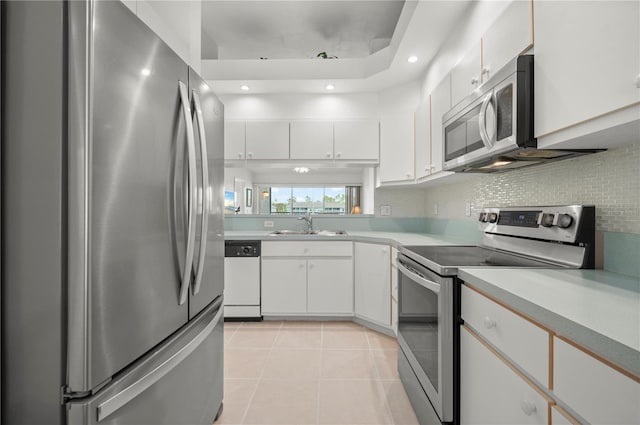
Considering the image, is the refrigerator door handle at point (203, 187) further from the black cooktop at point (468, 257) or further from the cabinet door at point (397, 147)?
the cabinet door at point (397, 147)

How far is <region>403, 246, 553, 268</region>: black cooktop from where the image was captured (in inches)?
54.1

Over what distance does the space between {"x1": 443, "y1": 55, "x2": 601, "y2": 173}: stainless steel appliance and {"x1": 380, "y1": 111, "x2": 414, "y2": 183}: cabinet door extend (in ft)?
3.20

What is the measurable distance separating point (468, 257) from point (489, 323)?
605mm

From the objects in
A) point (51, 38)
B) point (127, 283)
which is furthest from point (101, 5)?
point (127, 283)

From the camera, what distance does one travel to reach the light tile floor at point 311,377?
1.67 meters

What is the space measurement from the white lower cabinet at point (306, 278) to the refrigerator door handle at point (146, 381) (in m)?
1.70

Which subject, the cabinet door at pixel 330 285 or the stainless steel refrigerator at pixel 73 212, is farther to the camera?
the cabinet door at pixel 330 285

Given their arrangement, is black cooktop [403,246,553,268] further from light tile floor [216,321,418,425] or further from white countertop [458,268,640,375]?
light tile floor [216,321,418,425]

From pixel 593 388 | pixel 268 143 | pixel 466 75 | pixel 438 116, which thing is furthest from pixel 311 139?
pixel 593 388

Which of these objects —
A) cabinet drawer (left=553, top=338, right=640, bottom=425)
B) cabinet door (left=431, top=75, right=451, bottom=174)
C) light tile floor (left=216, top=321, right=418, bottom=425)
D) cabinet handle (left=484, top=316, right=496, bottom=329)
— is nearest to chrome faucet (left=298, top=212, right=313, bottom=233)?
light tile floor (left=216, top=321, right=418, bottom=425)

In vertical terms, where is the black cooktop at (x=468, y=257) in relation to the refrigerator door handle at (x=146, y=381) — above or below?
above

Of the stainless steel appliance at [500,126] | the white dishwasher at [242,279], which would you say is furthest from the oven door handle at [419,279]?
the white dishwasher at [242,279]

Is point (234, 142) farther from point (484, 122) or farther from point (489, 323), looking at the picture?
point (489, 323)

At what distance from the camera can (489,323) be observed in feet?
3.39
